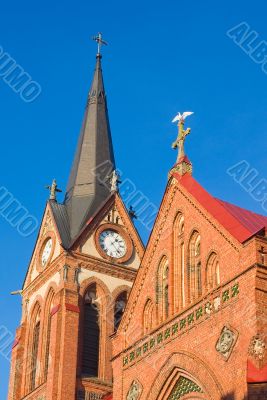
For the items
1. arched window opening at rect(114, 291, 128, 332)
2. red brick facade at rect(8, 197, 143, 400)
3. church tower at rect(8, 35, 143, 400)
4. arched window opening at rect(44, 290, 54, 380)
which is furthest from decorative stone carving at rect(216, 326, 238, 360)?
arched window opening at rect(114, 291, 128, 332)

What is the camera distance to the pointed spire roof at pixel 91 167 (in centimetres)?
4334

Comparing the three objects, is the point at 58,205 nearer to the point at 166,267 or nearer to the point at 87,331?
the point at 87,331

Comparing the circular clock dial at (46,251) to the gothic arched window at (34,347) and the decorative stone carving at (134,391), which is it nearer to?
the gothic arched window at (34,347)

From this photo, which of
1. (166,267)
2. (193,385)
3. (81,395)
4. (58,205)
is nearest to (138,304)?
(166,267)

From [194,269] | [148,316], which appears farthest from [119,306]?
[194,269]

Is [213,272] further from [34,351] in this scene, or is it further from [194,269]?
[34,351]

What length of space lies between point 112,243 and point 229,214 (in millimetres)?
17014

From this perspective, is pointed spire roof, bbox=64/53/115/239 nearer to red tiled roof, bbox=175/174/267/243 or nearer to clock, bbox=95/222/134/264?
clock, bbox=95/222/134/264

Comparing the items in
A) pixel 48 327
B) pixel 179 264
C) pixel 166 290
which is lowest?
pixel 166 290

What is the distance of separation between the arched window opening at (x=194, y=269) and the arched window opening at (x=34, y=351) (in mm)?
15169

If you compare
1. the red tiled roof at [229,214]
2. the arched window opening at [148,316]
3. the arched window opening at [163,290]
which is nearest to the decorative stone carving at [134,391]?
the arched window opening at [148,316]

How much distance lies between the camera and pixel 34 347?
4166 centimetres

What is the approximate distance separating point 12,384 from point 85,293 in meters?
5.52

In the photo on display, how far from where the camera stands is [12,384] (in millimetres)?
41094
